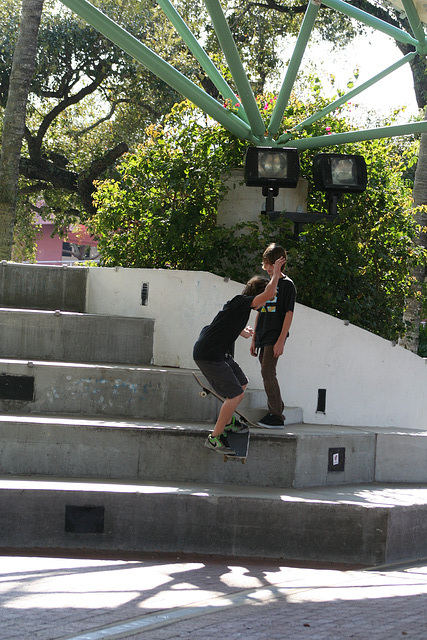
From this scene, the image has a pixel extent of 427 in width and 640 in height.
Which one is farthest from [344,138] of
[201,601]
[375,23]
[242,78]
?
[201,601]

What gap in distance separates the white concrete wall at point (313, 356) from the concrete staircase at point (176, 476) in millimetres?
429

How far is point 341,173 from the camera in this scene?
8523mm

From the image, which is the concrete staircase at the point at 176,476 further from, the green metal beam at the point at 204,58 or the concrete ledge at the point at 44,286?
the green metal beam at the point at 204,58

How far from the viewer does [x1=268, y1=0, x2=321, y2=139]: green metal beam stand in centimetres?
853

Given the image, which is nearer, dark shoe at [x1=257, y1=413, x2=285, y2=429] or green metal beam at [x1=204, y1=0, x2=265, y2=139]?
dark shoe at [x1=257, y1=413, x2=285, y2=429]

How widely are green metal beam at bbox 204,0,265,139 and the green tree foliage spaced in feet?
1.58

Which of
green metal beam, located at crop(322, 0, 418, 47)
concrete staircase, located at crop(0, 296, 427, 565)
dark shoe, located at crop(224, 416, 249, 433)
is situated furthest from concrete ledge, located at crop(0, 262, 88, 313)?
green metal beam, located at crop(322, 0, 418, 47)

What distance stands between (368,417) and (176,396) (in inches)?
85.3

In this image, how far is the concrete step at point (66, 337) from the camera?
305 inches

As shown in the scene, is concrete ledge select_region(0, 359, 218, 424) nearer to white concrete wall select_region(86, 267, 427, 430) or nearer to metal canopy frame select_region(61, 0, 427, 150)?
white concrete wall select_region(86, 267, 427, 430)

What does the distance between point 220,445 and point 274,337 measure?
128 cm

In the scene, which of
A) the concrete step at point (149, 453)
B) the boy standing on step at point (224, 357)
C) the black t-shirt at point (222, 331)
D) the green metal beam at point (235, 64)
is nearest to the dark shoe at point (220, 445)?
the boy standing on step at point (224, 357)

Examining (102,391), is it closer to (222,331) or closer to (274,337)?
(222,331)

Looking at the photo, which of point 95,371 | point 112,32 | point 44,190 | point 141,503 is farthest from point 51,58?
point 141,503
